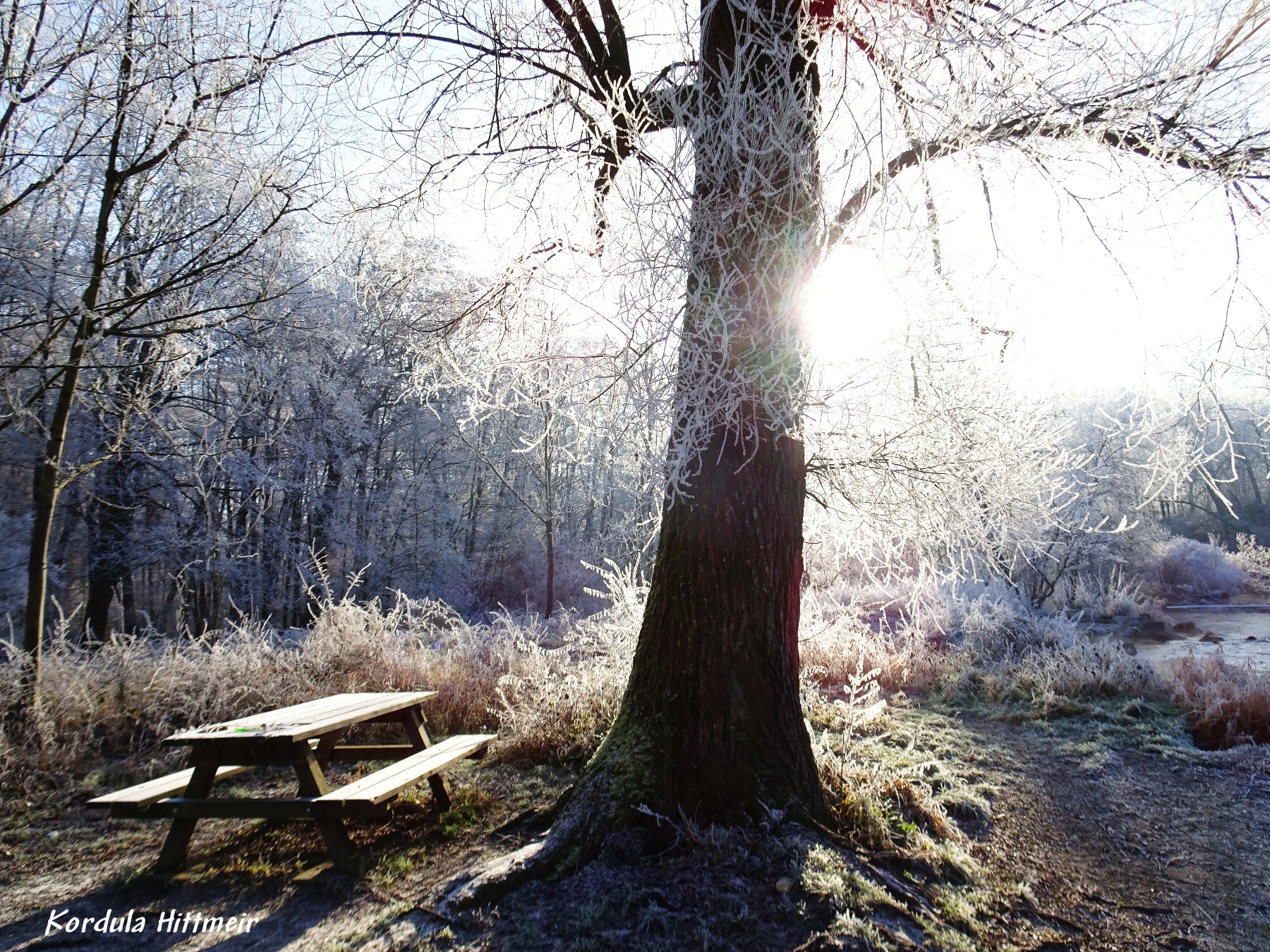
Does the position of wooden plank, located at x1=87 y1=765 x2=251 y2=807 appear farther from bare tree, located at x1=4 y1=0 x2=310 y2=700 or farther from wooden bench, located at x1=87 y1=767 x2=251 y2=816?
bare tree, located at x1=4 y1=0 x2=310 y2=700

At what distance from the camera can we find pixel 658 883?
254 centimetres

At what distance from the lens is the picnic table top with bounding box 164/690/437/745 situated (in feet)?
10.1

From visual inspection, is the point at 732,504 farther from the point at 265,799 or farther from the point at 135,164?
the point at 135,164

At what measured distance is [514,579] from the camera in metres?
22.3

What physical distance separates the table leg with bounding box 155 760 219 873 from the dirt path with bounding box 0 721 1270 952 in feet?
0.28

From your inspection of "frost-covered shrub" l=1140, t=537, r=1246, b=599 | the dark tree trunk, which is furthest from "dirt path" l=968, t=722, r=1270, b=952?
"frost-covered shrub" l=1140, t=537, r=1246, b=599

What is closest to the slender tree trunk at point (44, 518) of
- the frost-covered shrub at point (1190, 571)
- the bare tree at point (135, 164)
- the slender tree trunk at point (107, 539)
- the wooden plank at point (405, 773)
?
the bare tree at point (135, 164)

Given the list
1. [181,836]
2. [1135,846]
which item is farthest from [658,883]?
[1135,846]

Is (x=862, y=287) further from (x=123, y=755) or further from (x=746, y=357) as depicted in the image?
(x=123, y=755)

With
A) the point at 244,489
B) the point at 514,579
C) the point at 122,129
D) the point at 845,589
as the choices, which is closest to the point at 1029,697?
the point at 845,589

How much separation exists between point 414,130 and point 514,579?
19.4 meters

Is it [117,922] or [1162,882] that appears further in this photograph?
[1162,882]

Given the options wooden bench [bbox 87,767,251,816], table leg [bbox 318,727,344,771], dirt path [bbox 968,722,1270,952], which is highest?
wooden bench [bbox 87,767,251,816]

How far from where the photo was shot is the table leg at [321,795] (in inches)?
121
